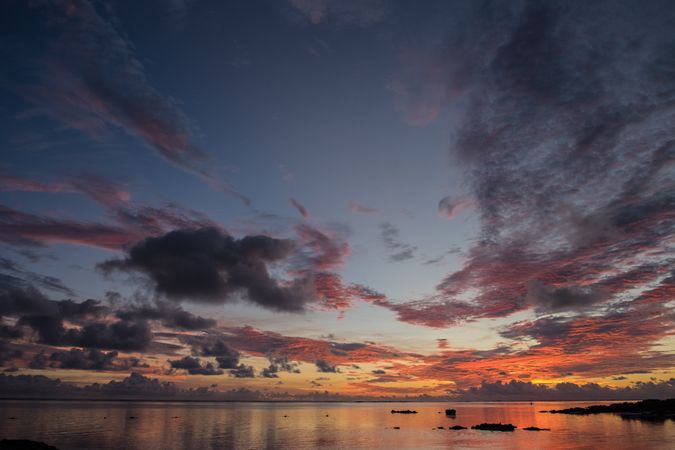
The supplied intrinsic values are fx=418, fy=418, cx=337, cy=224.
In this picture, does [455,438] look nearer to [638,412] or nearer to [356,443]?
[356,443]

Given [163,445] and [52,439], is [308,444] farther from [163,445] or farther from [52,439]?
[52,439]

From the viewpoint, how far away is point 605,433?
11894 cm

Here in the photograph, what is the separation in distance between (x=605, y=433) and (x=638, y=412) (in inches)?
4315

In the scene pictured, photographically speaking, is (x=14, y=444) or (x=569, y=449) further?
(x=569, y=449)

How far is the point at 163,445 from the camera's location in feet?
308

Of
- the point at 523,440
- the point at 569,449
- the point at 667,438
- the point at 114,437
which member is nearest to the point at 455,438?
the point at 523,440

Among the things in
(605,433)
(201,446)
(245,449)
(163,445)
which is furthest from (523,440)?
(163,445)

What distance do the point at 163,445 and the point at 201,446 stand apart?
897 cm

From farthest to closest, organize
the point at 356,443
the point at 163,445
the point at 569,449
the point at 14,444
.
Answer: the point at 356,443 < the point at 163,445 < the point at 569,449 < the point at 14,444

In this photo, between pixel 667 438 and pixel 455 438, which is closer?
pixel 667 438

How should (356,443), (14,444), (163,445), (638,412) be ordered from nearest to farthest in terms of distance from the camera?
(14,444)
(163,445)
(356,443)
(638,412)

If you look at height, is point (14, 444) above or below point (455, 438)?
above

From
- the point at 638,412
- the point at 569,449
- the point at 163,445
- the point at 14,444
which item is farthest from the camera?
the point at 638,412

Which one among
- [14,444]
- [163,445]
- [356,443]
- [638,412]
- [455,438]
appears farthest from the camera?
[638,412]
